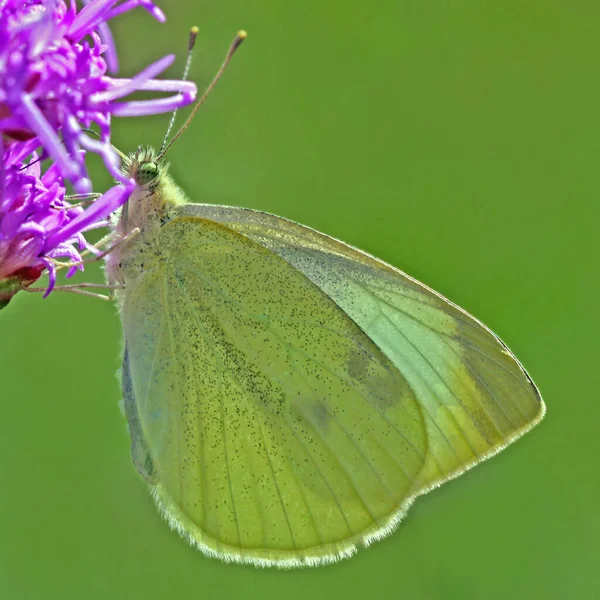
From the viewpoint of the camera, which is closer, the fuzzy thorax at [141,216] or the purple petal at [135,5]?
the purple petal at [135,5]

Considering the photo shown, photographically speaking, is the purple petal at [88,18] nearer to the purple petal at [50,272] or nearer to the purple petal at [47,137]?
the purple petal at [47,137]

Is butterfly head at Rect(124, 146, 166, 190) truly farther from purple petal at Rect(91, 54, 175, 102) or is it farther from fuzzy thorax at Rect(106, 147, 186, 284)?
purple petal at Rect(91, 54, 175, 102)

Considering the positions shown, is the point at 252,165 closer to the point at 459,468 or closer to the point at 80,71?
the point at 459,468

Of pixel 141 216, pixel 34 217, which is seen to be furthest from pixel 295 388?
pixel 34 217

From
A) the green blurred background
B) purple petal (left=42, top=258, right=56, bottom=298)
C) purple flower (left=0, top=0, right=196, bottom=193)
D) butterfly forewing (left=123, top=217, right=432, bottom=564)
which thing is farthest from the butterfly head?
the green blurred background

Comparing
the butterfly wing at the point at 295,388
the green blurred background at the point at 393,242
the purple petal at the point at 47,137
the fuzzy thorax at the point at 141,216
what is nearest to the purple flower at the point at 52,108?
the purple petal at the point at 47,137

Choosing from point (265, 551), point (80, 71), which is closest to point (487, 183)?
point (265, 551)

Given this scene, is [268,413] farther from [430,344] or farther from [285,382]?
[430,344]
